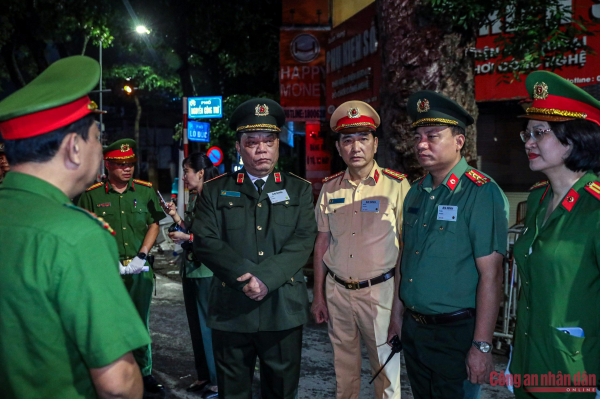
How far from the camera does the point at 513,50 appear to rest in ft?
16.0

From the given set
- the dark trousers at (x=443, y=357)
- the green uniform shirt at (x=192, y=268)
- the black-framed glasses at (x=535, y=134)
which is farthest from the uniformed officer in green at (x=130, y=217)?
the black-framed glasses at (x=535, y=134)

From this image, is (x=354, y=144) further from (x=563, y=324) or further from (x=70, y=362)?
(x=70, y=362)

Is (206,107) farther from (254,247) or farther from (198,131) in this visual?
(254,247)

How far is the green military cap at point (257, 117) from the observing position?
3.43 m

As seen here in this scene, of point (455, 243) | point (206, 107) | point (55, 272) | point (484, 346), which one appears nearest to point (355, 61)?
point (206, 107)

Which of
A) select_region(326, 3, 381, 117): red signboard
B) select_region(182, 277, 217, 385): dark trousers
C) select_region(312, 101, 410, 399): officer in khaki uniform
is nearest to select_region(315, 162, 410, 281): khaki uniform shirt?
select_region(312, 101, 410, 399): officer in khaki uniform

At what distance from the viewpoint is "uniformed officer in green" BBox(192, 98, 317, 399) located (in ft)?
10.4

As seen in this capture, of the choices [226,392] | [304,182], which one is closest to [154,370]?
[226,392]

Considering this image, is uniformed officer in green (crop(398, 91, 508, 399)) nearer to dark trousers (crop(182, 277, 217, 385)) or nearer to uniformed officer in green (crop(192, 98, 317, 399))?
uniformed officer in green (crop(192, 98, 317, 399))

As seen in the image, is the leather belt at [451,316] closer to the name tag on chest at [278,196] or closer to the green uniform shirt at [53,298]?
the name tag on chest at [278,196]

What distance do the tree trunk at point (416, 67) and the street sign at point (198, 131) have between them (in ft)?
30.0

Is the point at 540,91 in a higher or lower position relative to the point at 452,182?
higher

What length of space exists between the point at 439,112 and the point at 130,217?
317 cm

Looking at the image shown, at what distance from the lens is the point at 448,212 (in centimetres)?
295
